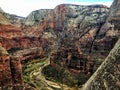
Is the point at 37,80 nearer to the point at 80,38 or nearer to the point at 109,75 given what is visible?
the point at 80,38

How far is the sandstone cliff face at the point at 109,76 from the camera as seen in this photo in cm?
548

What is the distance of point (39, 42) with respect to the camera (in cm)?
13788

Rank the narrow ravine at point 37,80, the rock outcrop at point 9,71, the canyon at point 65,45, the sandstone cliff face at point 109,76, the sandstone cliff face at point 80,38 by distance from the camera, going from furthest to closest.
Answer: the sandstone cliff face at point 80,38, the narrow ravine at point 37,80, the canyon at point 65,45, the rock outcrop at point 9,71, the sandstone cliff face at point 109,76

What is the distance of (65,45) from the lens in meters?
86.9

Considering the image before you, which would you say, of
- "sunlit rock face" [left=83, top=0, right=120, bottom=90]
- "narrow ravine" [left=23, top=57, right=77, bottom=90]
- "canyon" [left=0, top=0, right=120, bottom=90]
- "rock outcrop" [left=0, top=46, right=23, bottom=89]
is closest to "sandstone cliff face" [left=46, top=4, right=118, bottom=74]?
"canyon" [left=0, top=0, right=120, bottom=90]

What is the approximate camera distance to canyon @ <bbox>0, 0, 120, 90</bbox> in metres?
55.7

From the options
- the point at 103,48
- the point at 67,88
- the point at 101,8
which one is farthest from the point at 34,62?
the point at 101,8

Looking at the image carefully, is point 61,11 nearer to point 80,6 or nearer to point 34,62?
point 80,6

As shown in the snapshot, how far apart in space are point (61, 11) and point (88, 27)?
4569cm

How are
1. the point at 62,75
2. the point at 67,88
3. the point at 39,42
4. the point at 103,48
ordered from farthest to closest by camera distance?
the point at 39,42 → the point at 103,48 → the point at 62,75 → the point at 67,88

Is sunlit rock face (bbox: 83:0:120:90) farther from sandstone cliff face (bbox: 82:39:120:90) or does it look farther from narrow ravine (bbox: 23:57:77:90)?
narrow ravine (bbox: 23:57:77:90)

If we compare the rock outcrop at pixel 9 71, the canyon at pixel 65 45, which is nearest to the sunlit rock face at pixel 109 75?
the canyon at pixel 65 45

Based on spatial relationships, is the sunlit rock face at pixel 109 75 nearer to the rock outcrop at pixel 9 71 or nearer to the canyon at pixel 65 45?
the canyon at pixel 65 45

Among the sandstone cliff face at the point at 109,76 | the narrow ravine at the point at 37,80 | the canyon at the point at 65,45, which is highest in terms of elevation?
the sandstone cliff face at the point at 109,76
